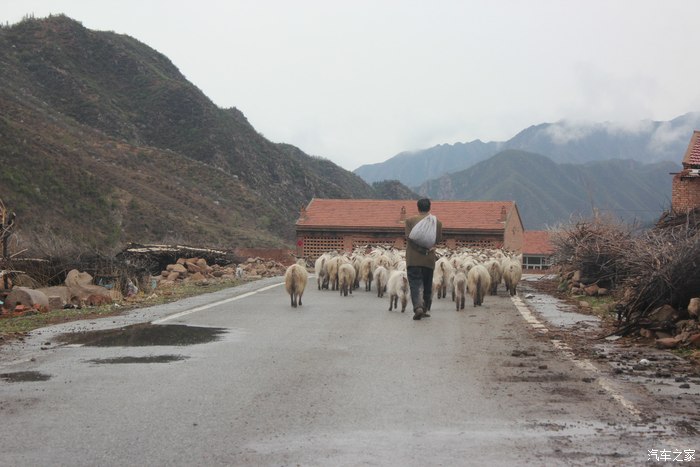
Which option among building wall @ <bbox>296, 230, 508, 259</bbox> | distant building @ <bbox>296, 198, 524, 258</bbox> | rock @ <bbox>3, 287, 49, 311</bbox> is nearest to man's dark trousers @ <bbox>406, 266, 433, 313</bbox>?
rock @ <bbox>3, 287, 49, 311</bbox>

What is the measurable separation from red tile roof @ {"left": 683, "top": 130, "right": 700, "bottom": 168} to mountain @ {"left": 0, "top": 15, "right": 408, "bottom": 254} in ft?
61.6

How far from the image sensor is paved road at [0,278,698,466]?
5.09 meters

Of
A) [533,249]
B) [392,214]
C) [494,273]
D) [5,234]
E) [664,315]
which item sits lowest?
[664,315]

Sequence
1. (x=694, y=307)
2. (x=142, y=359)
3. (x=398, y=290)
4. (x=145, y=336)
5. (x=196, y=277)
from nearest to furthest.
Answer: (x=142, y=359), (x=694, y=307), (x=145, y=336), (x=398, y=290), (x=196, y=277)

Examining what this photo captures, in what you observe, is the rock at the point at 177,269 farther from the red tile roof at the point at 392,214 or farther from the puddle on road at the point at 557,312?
the red tile roof at the point at 392,214

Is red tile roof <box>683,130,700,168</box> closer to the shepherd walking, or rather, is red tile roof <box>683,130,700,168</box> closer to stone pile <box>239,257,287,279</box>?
the shepherd walking

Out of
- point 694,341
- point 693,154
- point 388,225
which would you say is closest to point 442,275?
point 694,341

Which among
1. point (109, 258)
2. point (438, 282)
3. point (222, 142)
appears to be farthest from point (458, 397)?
point (222, 142)

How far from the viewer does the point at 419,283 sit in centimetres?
1338

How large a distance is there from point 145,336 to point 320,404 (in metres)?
4.95

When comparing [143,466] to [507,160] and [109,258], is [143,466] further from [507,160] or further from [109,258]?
[507,160]

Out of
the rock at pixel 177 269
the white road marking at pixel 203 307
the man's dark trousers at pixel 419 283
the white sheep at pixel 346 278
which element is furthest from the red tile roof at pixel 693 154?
the rock at pixel 177 269

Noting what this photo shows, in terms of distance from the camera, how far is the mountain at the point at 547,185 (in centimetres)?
14338

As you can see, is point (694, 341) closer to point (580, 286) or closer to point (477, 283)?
point (477, 283)
